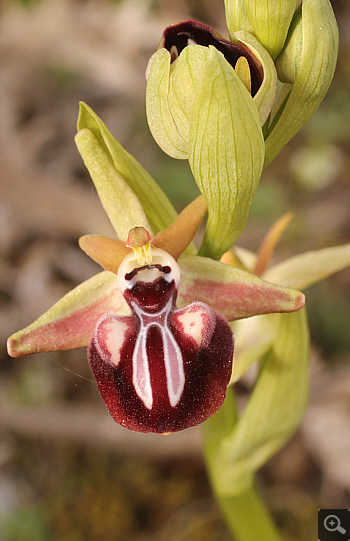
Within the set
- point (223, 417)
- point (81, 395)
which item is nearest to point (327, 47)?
point (223, 417)

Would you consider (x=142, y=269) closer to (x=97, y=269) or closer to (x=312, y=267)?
(x=312, y=267)

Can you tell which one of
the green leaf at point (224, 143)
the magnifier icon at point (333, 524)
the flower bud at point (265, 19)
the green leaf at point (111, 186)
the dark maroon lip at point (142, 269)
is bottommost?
the magnifier icon at point (333, 524)

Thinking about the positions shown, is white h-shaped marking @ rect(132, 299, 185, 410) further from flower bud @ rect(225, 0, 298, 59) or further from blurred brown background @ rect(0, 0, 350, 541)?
blurred brown background @ rect(0, 0, 350, 541)

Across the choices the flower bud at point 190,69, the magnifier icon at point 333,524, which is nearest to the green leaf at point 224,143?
the flower bud at point 190,69

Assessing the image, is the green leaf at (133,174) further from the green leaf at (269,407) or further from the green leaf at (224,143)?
the green leaf at (269,407)

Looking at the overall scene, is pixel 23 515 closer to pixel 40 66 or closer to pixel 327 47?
pixel 327 47

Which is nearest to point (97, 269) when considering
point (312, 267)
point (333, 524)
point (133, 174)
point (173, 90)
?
point (333, 524)

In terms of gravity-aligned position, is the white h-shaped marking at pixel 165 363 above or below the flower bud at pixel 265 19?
below
